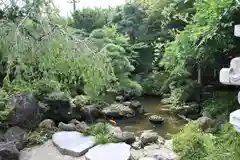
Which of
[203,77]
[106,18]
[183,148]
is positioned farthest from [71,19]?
[183,148]

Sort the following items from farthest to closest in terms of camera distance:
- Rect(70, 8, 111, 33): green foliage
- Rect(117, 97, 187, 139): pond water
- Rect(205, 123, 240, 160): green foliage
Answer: Rect(70, 8, 111, 33): green foliage, Rect(117, 97, 187, 139): pond water, Rect(205, 123, 240, 160): green foliage

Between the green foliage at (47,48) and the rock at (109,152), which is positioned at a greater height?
the green foliage at (47,48)

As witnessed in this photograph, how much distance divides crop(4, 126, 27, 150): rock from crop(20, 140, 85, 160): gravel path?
0.14 m

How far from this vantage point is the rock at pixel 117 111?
7.25 m

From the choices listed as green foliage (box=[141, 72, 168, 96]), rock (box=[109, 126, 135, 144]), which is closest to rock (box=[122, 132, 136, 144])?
rock (box=[109, 126, 135, 144])

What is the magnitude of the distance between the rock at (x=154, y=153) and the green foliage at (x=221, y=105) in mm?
1589

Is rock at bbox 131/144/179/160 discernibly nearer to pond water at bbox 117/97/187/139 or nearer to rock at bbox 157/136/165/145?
rock at bbox 157/136/165/145

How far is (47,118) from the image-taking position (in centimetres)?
650

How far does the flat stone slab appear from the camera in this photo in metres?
4.69

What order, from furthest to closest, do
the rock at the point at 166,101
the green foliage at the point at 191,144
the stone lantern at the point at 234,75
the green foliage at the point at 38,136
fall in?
the rock at the point at 166,101
the green foliage at the point at 38,136
the green foliage at the point at 191,144
the stone lantern at the point at 234,75

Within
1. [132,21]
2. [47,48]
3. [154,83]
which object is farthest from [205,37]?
[132,21]

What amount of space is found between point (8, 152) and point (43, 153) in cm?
57

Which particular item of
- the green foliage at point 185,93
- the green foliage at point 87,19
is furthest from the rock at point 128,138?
the green foliage at point 87,19

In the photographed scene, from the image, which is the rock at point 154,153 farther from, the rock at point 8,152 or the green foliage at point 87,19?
the green foliage at point 87,19
